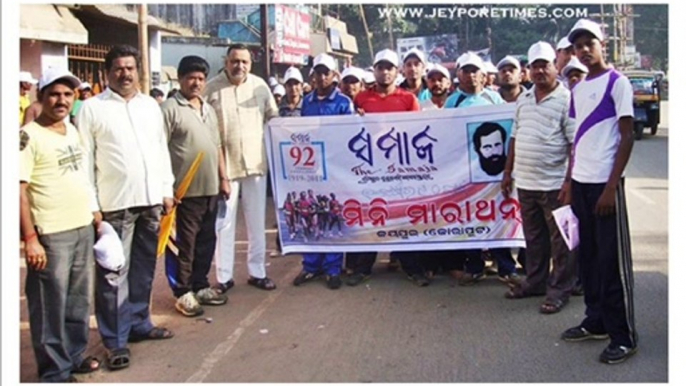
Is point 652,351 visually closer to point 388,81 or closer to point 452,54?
point 388,81

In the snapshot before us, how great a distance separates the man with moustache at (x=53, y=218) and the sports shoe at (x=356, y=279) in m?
2.63

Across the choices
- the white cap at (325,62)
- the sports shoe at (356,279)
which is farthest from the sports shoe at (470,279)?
the white cap at (325,62)

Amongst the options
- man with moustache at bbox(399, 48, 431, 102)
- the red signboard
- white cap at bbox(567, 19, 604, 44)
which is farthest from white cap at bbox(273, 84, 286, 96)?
the red signboard

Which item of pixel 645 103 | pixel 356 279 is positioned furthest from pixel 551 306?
pixel 645 103

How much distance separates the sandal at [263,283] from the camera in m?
6.31

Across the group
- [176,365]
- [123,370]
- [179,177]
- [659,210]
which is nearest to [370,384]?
[176,365]

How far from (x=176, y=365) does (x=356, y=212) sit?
8.03 ft

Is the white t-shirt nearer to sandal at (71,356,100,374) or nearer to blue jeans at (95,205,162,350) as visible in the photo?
blue jeans at (95,205,162,350)

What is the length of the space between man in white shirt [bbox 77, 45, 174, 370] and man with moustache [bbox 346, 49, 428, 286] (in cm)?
213

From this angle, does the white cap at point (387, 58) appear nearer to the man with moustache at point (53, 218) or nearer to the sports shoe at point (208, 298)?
the sports shoe at point (208, 298)

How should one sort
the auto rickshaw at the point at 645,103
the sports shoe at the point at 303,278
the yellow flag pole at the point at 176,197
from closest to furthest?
the yellow flag pole at the point at 176,197 < the sports shoe at the point at 303,278 < the auto rickshaw at the point at 645,103

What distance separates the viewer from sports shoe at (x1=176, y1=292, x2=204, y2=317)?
18.2ft

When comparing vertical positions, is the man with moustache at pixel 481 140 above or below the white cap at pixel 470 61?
below

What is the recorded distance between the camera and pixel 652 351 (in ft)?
14.9
